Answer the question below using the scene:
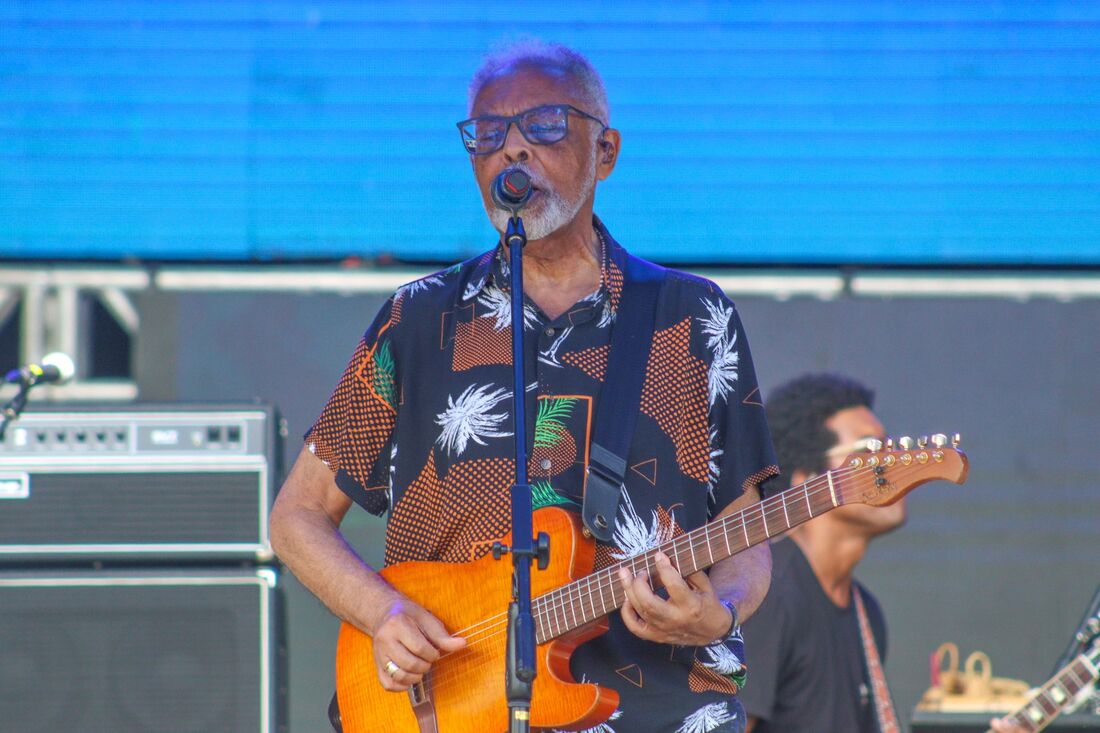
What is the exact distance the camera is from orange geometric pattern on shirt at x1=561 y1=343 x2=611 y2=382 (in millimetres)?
2602

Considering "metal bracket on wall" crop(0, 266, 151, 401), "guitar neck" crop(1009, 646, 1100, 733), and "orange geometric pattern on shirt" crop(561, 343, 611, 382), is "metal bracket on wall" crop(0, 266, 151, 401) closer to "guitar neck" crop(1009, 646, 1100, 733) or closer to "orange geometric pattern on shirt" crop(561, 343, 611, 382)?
"orange geometric pattern on shirt" crop(561, 343, 611, 382)

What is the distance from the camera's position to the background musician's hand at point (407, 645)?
8.02ft

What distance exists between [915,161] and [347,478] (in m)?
2.67

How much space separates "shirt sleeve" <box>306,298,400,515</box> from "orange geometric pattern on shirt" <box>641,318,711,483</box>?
1.66 ft

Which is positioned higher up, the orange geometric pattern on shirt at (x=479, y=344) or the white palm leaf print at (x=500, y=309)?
the white palm leaf print at (x=500, y=309)

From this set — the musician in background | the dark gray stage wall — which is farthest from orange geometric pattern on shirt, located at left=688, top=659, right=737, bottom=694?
the dark gray stage wall

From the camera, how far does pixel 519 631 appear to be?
83.7 inches

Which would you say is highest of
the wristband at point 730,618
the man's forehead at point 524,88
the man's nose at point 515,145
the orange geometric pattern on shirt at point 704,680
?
the man's forehead at point 524,88

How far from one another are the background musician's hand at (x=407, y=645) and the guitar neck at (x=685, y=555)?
0.59 feet

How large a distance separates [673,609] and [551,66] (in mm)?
1089

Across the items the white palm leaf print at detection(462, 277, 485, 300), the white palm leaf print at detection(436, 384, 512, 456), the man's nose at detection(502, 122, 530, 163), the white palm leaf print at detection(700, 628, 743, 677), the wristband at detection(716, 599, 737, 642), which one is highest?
the man's nose at detection(502, 122, 530, 163)

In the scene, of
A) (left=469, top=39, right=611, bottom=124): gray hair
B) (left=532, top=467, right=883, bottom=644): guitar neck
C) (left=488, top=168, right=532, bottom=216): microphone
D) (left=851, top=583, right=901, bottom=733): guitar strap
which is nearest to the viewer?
(left=488, top=168, right=532, bottom=216): microphone

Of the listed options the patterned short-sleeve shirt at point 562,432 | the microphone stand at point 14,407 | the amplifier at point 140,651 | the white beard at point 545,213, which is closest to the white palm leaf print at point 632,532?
the patterned short-sleeve shirt at point 562,432

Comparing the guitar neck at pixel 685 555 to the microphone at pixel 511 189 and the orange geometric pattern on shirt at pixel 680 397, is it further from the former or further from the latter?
the microphone at pixel 511 189
